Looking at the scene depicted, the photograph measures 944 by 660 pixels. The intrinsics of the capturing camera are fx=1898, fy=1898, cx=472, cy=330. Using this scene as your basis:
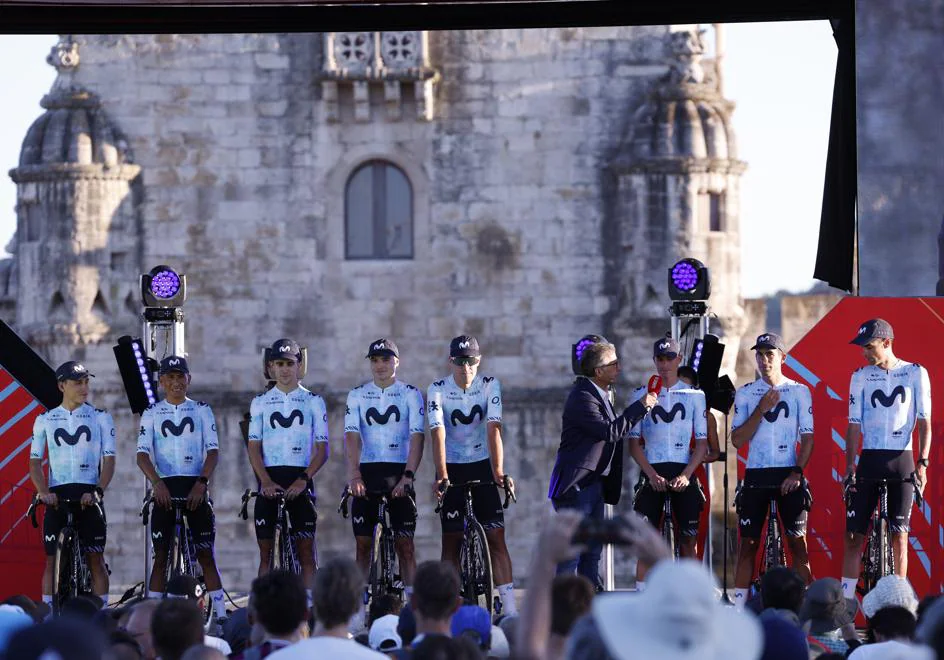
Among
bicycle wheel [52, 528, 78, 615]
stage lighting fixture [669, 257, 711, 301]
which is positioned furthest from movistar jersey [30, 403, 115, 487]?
stage lighting fixture [669, 257, 711, 301]

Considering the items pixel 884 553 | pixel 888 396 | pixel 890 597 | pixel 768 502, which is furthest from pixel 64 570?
pixel 890 597

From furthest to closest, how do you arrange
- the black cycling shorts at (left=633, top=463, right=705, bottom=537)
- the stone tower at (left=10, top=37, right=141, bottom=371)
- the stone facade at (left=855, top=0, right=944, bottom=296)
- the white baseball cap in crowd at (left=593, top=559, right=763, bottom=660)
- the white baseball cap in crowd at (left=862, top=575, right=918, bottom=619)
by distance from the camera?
the stone tower at (left=10, top=37, right=141, bottom=371) → the stone facade at (left=855, top=0, right=944, bottom=296) → the black cycling shorts at (left=633, top=463, right=705, bottom=537) → the white baseball cap in crowd at (left=862, top=575, right=918, bottom=619) → the white baseball cap in crowd at (left=593, top=559, right=763, bottom=660)

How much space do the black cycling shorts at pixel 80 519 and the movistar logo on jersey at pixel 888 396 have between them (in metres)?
5.83

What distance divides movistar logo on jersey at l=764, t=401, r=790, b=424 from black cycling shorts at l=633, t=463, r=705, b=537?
0.72 meters

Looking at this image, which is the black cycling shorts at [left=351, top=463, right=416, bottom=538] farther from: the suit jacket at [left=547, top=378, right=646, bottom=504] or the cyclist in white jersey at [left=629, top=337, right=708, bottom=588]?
the cyclist in white jersey at [left=629, top=337, right=708, bottom=588]

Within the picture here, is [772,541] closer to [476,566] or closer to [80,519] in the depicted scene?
[476,566]

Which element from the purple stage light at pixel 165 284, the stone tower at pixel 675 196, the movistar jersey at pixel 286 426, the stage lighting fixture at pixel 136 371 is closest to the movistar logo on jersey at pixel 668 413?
the movistar jersey at pixel 286 426

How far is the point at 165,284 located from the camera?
15.7 metres

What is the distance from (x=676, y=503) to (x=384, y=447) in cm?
223

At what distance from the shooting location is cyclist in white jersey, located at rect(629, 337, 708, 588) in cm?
1419

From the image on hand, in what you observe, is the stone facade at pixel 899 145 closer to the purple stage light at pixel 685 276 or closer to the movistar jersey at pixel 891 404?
the purple stage light at pixel 685 276

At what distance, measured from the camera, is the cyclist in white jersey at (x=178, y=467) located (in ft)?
47.1

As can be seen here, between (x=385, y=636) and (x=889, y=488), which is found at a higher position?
(x=889, y=488)

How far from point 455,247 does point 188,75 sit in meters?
4.55
